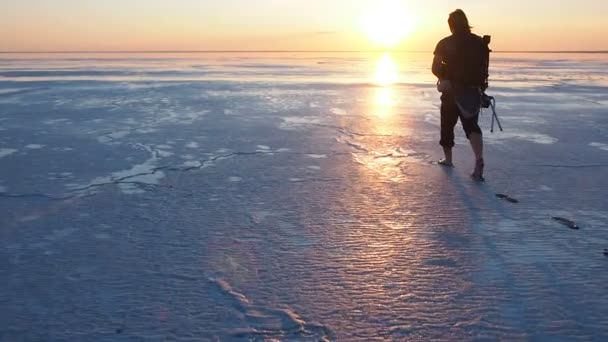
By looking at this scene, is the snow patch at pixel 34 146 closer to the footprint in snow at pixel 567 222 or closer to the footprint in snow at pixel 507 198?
the footprint in snow at pixel 507 198

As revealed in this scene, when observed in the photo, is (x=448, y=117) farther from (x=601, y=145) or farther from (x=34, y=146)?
(x=34, y=146)

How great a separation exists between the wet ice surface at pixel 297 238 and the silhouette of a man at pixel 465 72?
1.42 feet

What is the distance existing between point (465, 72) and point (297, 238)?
245 centimetres

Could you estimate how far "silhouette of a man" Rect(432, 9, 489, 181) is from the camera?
14.5 feet

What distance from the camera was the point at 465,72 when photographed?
4.48 metres

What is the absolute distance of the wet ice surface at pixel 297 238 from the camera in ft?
6.76

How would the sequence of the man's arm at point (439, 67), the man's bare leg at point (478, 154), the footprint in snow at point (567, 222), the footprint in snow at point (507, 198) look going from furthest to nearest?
the man's arm at point (439, 67), the man's bare leg at point (478, 154), the footprint in snow at point (507, 198), the footprint in snow at point (567, 222)

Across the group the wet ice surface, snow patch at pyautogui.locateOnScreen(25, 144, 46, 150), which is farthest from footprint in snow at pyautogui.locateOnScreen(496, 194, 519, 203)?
snow patch at pyautogui.locateOnScreen(25, 144, 46, 150)

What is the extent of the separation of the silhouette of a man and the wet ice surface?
0.43m

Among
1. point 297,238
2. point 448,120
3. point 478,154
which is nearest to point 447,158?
point 448,120

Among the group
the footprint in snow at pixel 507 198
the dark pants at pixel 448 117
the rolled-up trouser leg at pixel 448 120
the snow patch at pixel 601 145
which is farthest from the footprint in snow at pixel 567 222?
the snow patch at pixel 601 145

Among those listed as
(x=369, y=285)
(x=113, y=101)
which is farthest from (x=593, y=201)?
(x=113, y=101)

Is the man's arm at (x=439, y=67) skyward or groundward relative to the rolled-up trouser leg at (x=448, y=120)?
skyward

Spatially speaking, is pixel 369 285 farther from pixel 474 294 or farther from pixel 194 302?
pixel 194 302
